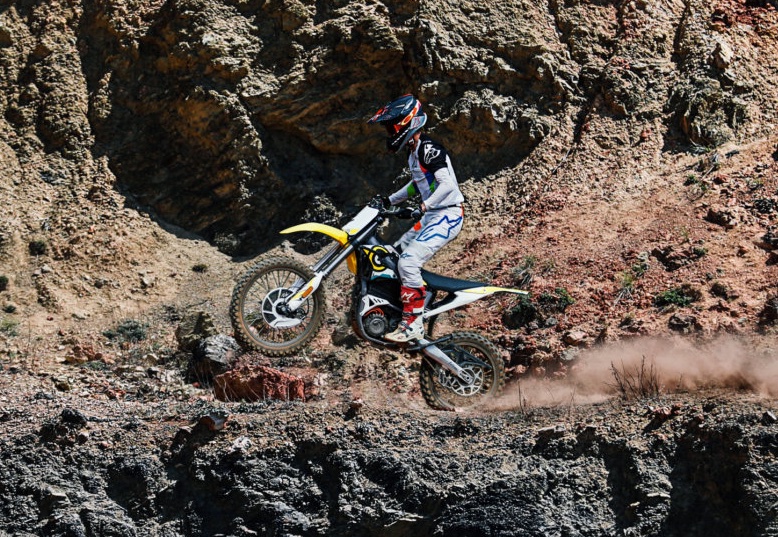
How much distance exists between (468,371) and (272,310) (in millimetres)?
2264

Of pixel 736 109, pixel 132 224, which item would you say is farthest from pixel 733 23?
pixel 132 224

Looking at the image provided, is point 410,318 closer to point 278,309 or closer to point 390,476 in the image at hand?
point 278,309

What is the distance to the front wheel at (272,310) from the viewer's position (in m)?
10.3

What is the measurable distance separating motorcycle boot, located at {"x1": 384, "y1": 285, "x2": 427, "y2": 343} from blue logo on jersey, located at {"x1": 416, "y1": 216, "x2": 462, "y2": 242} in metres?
0.58

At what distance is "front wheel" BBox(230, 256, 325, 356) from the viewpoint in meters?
10.3

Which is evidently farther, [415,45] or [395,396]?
[415,45]

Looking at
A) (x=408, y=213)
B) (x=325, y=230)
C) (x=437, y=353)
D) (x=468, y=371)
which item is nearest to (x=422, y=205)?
(x=408, y=213)

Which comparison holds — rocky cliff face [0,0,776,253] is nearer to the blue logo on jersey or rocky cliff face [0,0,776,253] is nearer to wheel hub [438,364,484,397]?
the blue logo on jersey

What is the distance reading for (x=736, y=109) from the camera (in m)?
16.5

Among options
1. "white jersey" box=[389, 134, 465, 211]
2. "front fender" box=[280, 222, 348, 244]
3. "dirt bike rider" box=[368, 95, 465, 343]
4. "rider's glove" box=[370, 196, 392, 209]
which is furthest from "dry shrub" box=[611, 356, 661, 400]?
"front fender" box=[280, 222, 348, 244]

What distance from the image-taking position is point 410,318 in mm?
10680

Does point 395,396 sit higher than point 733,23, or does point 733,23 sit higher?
point 733,23

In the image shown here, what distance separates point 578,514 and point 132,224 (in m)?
10.3

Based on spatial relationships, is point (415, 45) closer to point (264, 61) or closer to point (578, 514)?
point (264, 61)
